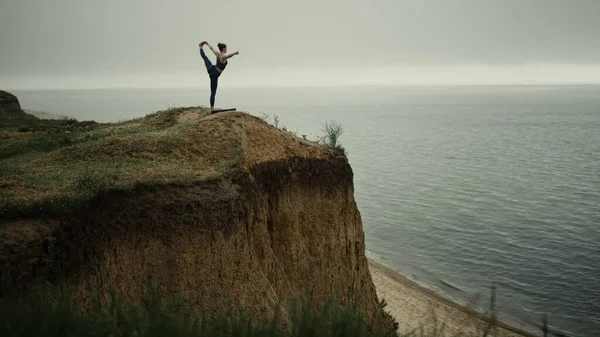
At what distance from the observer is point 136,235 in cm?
1380

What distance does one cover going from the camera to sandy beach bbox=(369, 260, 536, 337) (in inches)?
1111

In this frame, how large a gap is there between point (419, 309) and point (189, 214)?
19356 mm

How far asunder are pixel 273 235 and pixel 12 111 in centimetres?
4475

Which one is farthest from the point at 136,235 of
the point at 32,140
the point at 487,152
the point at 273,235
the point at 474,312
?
the point at 487,152

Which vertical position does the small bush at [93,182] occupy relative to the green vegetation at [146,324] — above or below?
above

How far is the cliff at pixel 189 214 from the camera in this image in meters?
12.6

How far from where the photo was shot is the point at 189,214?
1466 centimetres

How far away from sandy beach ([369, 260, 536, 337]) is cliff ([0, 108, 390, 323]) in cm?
854

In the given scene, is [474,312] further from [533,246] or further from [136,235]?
[136,235]

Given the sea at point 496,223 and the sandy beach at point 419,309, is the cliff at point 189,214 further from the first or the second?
the sandy beach at point 419,309

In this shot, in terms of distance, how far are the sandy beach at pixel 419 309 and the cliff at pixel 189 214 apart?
8.54 meters

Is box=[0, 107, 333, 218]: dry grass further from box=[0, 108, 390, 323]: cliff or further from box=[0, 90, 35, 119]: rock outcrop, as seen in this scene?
box=[0, 90, 35, 119]: rock outcrop

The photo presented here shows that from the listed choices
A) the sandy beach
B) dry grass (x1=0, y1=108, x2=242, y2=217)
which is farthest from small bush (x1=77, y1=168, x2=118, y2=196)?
the sandy beach

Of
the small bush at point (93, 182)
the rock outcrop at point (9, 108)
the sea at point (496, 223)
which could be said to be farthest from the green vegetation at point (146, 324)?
the rock outcrop at point (9, 108)
